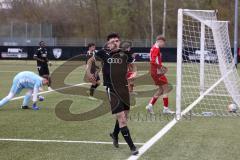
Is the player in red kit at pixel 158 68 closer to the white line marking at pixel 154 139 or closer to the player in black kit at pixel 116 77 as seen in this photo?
the white line marking at pixel 154 139

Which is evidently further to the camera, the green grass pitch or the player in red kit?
the player in red kit

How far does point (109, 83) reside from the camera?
8.23 meters

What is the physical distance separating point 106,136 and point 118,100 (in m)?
1.79

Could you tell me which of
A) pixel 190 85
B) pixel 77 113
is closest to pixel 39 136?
pixel 77 113

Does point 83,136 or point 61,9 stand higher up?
point 61,9

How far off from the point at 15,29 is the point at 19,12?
65.2ft

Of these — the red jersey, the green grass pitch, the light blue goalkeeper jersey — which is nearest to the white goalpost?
the green grass pitch

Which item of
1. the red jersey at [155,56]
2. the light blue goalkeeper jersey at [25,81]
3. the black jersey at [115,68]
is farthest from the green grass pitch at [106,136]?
the red jersey at [155,56]

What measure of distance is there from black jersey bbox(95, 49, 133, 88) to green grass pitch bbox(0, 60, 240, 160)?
1.16 meters

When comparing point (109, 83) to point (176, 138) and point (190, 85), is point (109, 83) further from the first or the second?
point (190, 85)

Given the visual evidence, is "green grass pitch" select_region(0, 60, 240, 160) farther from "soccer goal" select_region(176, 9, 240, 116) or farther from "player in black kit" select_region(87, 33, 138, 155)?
"soccer goal" select_region(176, 9, 240, 116)

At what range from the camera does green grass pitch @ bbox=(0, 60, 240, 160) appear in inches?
312

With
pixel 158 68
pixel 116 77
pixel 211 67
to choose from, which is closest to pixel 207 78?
pixel 211 67

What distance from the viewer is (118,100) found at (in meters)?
8.02
